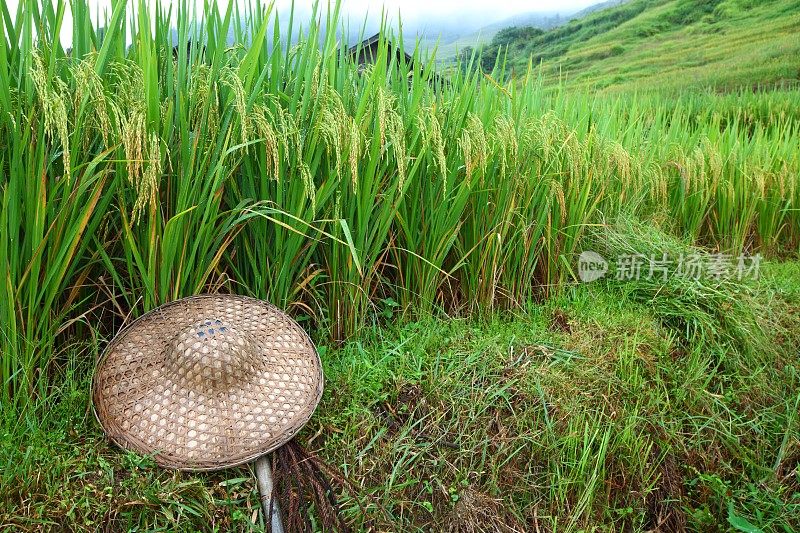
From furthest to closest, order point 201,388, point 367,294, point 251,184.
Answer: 1. point 367,294
2. point 251,184
3. point 201,388

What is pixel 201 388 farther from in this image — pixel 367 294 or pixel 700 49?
pixel 700 49

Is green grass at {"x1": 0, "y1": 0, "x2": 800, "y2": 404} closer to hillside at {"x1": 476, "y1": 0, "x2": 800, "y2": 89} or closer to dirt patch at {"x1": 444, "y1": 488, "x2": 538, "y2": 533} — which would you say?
dirt patch at {"x1": 444, "y1": 488, "x2": 538, "y2": 533}

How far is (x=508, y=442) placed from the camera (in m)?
1.69

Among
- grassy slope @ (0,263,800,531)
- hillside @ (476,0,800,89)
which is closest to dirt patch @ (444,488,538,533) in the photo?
grassy slope @ (0,263,800,531)

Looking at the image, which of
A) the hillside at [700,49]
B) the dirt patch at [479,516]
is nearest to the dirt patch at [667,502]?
the dirt patch at [479,516]

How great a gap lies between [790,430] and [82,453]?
2.27 m

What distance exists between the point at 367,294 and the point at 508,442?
656 millimetres

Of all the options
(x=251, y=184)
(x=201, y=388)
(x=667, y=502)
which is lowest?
(x=667, y=502)

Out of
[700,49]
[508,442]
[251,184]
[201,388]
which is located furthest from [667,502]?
[700,49]

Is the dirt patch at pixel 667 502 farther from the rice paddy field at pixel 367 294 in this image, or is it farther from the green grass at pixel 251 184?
the green grass at pixel 251 184

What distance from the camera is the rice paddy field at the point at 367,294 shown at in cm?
135

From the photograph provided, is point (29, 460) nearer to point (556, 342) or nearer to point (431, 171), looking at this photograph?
point (431, 171)

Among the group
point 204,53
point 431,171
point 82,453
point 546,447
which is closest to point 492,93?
point 431,171

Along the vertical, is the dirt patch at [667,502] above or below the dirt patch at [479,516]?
below
